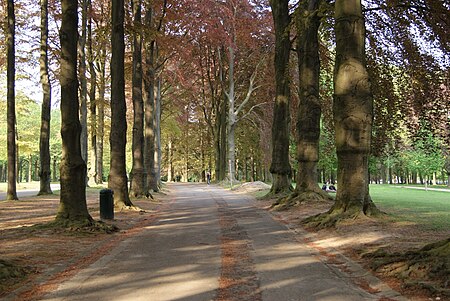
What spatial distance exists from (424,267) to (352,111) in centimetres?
582

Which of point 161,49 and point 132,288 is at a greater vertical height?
point 161,49

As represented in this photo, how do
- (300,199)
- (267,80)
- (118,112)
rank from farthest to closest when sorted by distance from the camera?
(267,80) < (118,112) < (300,199)

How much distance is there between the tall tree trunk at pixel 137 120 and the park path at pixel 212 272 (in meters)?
11.5

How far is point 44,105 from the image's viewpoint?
2462 cm

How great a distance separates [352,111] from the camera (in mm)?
11148

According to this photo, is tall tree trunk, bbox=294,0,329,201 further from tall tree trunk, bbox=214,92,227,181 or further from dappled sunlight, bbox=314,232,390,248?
tall tree trunk, bbox=214,92,227,181

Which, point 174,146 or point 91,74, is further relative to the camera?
point 174,146

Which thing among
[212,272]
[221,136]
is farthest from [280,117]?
[221,136]

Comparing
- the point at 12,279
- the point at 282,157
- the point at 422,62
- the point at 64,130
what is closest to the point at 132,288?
the point at 12,279

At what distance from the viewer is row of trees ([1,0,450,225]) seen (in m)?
11.5

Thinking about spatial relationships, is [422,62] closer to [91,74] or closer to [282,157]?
[282,157]

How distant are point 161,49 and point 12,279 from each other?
79.6 feet

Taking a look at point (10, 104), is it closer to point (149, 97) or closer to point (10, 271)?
point (149, 97)

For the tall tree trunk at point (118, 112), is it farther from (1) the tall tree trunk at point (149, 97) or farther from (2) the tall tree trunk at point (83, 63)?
(2) the tall tree trunk at point (83, 63)
